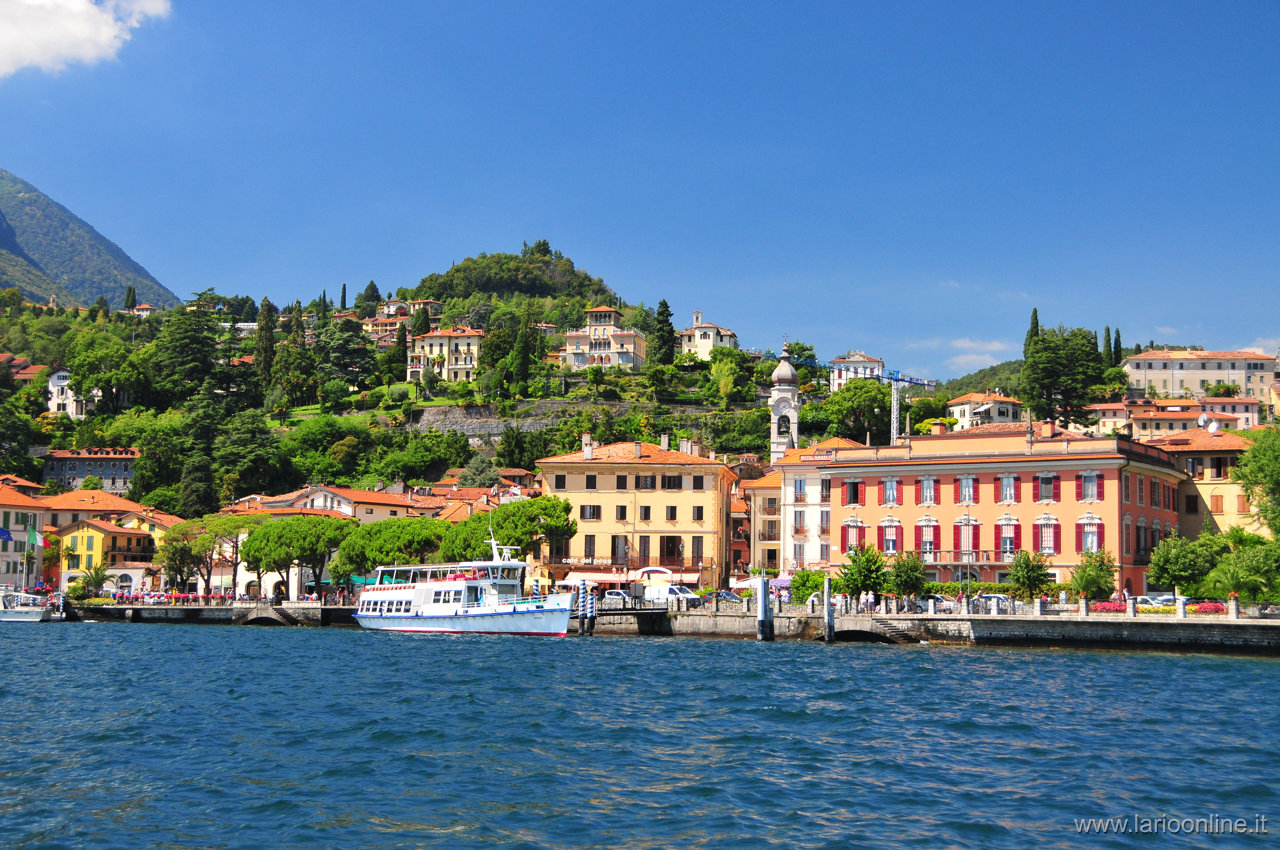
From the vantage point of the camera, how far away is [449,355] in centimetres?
13888

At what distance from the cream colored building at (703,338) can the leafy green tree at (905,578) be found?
90991 mm

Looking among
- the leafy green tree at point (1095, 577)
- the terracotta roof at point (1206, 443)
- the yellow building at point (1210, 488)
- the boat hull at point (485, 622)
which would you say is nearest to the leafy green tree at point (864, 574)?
the leafy green tree at point (1095, 577)

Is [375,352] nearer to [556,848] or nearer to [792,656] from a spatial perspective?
[792,656]

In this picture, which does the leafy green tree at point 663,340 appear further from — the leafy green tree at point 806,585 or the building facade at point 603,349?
the leafy green tree at point 806,585

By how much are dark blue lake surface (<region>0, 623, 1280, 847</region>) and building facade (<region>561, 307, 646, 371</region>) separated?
100 meters

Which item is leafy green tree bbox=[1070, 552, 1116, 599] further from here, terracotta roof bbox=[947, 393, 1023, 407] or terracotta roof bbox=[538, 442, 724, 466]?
terracotta roof bbox=[947, 393, 1023, 407]

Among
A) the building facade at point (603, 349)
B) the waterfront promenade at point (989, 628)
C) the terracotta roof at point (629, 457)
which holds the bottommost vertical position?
the waterfront promenade at point (989, 628)

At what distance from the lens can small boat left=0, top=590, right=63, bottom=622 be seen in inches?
2496

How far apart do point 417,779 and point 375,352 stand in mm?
133450

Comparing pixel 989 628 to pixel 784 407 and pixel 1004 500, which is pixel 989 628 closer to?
pixel 1004 500

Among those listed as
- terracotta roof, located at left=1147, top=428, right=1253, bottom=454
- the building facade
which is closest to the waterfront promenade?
terracotta roof, located at left=1147, top=428, right=1253, bottom=454

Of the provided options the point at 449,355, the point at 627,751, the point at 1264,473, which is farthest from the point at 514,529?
the point at 449,355

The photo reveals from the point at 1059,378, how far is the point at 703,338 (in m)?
65.0

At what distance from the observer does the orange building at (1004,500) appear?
5003 cm
